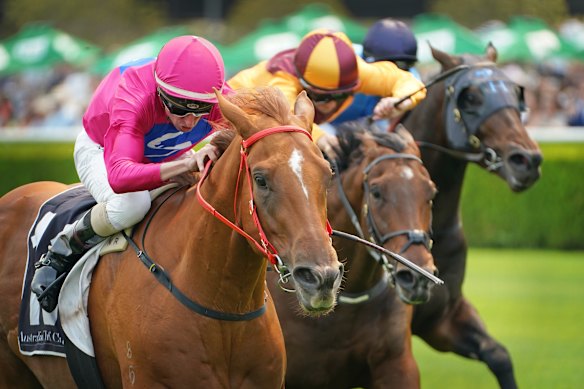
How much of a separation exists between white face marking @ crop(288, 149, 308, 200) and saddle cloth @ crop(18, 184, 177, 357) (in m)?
0.96

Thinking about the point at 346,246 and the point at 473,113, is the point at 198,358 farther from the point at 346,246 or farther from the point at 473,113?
the point at 473,113

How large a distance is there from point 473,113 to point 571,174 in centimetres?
776

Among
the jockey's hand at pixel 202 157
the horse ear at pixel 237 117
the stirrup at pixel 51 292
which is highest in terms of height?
the horse ear at pixel 237 117

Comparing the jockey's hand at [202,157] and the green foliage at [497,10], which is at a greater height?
the jockey's hand at [202,157]

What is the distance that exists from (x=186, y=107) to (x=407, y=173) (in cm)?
139

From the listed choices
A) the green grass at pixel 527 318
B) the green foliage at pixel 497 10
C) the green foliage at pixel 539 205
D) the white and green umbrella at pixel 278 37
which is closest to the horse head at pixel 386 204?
the green grass at pixel 527 318

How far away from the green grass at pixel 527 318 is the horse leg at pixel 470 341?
1.22 m

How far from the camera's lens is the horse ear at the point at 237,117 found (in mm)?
3807

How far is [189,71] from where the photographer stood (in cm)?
418

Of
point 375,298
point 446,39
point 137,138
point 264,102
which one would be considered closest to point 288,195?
point 264,102

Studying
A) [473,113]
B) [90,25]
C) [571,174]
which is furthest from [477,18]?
[473,113]

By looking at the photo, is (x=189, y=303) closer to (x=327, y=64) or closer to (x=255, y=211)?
(x=255, y=211)

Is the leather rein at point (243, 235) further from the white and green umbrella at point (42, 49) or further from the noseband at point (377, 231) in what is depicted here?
the white and green umbrella at point (42, 49)

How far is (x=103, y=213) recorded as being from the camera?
4422mm
